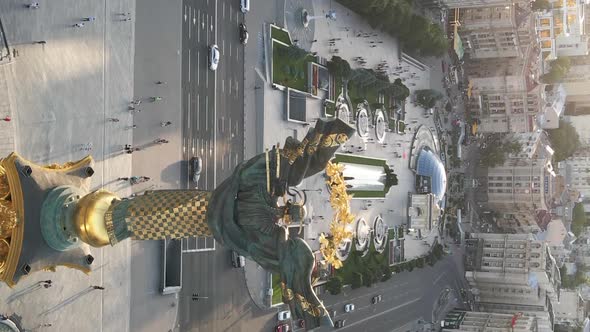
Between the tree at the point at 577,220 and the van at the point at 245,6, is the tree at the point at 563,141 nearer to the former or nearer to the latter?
the tree at the point at 577,220

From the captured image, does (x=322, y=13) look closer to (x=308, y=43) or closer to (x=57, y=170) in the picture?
(x=308, y=43)

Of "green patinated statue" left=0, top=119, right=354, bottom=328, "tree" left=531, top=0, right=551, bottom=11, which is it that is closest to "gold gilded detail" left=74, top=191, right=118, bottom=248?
"green patinated statue" left=0, top=119, right=354, bottom=328

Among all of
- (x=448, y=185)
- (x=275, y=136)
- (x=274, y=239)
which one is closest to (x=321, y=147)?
(x=274, y=239)

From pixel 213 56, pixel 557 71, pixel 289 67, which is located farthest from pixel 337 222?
pixel 557 71

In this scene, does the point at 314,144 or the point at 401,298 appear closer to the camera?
the point at 314,144

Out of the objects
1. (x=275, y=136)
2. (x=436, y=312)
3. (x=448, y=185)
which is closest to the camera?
(x=275, y=136)

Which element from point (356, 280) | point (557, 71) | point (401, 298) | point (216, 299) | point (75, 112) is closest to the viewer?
point (75, 112)

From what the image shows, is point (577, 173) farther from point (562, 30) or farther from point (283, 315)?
point (283, 315)
